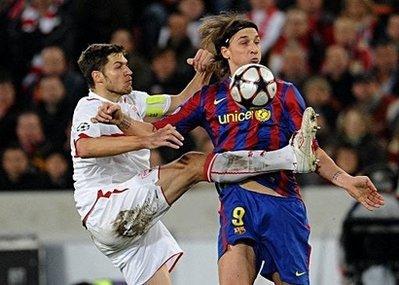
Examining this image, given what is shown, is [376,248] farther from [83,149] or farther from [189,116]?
[83,149]

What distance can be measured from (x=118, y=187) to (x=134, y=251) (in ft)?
1.68

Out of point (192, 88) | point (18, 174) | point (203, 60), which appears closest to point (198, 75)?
point (192, 88)

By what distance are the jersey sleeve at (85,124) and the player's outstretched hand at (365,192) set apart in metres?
1.66

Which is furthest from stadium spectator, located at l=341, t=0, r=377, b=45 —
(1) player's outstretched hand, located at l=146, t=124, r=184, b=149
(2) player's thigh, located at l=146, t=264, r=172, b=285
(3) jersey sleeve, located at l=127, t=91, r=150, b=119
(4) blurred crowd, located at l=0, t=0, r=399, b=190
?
(1) player's outstretched hand, located at l=146, t=124, r=184, b=149

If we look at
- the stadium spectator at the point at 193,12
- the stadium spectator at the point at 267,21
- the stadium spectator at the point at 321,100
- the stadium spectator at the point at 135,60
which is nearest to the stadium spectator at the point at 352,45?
the stadium spectator at the point at 321,100

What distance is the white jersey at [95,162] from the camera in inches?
337

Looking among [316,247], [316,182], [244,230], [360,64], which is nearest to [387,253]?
[316,247]

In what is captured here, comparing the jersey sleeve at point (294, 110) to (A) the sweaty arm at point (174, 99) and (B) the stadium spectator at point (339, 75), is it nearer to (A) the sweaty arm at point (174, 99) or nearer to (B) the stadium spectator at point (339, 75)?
(A) the sweaty arm at point (174, 99)

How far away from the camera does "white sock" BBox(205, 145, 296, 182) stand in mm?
8125

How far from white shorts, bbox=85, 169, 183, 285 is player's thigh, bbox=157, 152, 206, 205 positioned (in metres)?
0.05

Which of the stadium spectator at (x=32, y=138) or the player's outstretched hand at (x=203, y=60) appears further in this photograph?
the stadium spectator at (x=32, y=138)

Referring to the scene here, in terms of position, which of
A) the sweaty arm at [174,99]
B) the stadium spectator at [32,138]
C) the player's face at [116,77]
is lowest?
the stadium spectator at [32,138]

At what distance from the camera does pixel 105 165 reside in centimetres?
877

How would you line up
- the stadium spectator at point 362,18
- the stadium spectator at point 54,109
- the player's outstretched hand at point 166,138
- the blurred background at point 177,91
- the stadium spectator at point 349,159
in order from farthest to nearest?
the stadium spectator at point 362,18 < the stadium spectator at point 54,109 < the stadium spectator at point 349,159 < the blurred background at point 177,91 < the player's outstretched hand at point 166,138
